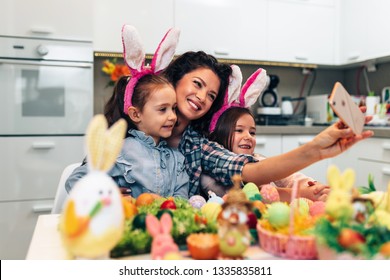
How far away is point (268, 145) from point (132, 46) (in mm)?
1638

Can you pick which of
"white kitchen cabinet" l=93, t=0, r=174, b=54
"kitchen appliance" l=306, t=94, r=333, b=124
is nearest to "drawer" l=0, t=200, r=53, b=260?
"white kitchen cabinet" l=93, t=0, r=174, b=54

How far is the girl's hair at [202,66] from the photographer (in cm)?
141

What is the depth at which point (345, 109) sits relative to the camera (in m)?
0.67

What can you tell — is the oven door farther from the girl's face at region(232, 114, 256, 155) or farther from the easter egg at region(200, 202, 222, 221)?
the easter egg at region(200, 202, 222, 221)

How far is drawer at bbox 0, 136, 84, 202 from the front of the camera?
2137 mm

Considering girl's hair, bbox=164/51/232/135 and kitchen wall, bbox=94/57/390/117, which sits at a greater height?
kitchen wall, bbox=94/57/390/117

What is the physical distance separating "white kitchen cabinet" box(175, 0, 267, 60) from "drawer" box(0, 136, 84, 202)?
1.04m

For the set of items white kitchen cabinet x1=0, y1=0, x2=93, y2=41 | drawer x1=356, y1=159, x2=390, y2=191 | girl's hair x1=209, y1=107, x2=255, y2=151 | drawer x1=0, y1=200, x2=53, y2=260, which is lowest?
drawer x1=0, y1=200, x2=53, y2=260

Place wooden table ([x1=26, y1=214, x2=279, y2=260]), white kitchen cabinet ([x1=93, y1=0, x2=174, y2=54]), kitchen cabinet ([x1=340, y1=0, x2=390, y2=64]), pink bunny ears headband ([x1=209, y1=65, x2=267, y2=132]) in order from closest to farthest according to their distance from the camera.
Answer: wooden table ([x1=26, y1=214, x2=279, y2=260])
pink bunny ears headband ([x1=209, y1=65, x2=267, y2=132])
white kitchen cabinet ([x1=93, y1=0, x2=174, y2=54])
kitchen cabinet ([x1=340, y1=0, x2=390, y2=64])

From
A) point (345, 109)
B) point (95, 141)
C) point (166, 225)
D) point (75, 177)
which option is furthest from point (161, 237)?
point (75, 177)
